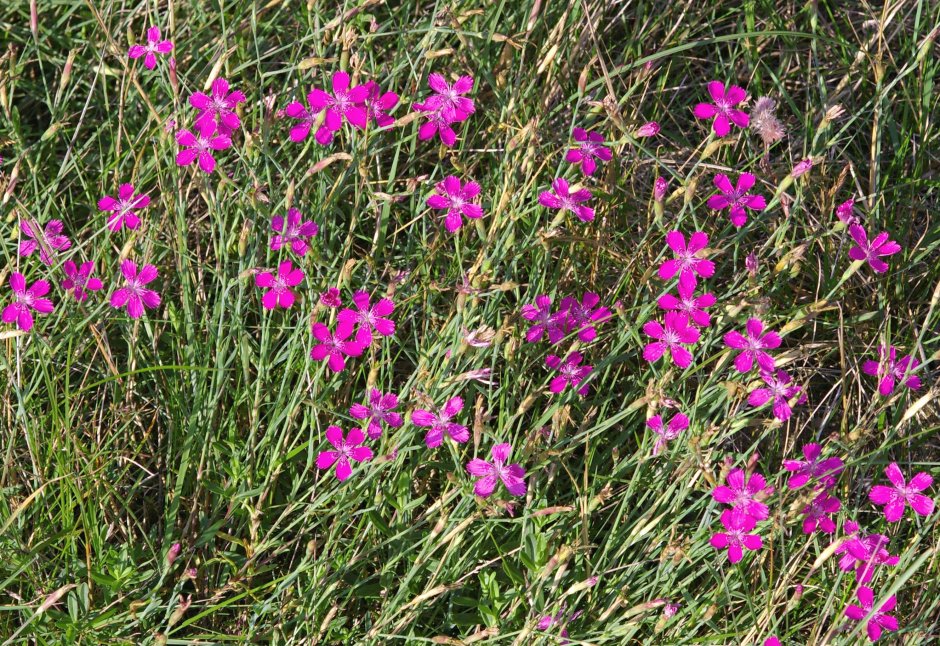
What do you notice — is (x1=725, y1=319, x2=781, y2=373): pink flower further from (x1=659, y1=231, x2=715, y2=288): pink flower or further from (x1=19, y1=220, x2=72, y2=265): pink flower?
(x1=19, y1=220, x2=72, y2=265): pink flower

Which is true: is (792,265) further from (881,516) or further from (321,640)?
(321,640)

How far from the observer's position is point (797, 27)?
2545 millimetres

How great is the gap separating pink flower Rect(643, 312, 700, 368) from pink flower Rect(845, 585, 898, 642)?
49cm

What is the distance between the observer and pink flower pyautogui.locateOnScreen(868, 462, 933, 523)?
1769 millimetres

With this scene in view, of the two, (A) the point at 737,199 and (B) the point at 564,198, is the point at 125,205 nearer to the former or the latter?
(B) the point at 564,198

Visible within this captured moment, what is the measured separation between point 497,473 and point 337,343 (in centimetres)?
36

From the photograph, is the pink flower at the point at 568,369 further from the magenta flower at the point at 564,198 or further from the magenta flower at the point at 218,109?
the magenta flower at the point at 218,109

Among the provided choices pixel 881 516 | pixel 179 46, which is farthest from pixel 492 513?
pixel 179 46

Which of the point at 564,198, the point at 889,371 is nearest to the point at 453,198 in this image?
the point at 564,198

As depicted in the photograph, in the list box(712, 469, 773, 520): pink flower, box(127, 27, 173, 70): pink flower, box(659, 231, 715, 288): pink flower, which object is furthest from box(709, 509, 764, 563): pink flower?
box(127, 27, 173, 70): pink flower

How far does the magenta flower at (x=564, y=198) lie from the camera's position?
1774 millimetres

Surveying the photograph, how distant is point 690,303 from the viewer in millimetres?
1782

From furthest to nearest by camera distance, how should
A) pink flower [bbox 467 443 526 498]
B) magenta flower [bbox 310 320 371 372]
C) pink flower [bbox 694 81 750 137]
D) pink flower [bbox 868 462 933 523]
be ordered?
pink flower [bbox 694 81 750 137], pink flower [bbox 868 462 933 523], magenta flower [bbox 310 320 371 372], pink flower [bbox 467 443 526 498]

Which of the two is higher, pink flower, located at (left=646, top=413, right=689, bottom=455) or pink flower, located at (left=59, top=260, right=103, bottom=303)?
pink flower, located at (left=59, top=260, right=103, bottom=303)
